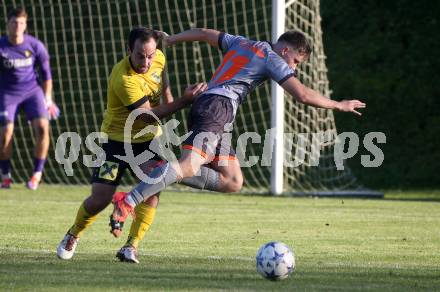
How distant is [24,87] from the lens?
13547 mm

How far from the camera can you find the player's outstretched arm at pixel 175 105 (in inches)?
282

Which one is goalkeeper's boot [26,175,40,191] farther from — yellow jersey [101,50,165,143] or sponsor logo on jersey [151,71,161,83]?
sponsor logo on jersey [151,71,161,83]

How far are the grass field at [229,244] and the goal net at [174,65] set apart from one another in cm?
182

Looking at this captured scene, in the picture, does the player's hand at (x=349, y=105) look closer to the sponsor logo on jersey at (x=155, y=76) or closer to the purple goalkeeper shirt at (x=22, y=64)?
the sponsor logo on jersey at (x=155, y=76)

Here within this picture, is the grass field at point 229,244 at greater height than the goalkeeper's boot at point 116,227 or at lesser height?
lesser

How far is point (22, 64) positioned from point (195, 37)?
19.2 feet

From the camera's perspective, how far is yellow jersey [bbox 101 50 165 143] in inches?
288

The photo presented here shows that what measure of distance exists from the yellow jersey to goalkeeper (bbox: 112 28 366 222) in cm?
33

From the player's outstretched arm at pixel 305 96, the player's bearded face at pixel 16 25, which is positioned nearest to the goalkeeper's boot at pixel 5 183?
the player's bearded face at pixel 16 25

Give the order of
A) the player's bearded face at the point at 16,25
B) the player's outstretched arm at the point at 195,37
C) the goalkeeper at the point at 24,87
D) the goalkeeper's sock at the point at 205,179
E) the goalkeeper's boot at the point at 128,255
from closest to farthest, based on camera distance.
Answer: the goalkeeper's boot at the point at 128,255 < the goalkeeper's sock at the point at 205,179 < the player's outstretched arm at the point at 195,37 < the player's bearded face at the point at 16,25 < the goalkeeper at the point at 24,87

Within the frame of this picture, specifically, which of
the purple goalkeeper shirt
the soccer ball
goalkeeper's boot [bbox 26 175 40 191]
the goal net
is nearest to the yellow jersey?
the soccer ball

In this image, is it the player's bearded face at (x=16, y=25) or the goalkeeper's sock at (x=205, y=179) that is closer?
the goalkeeper's sock at (x=205, y=179)

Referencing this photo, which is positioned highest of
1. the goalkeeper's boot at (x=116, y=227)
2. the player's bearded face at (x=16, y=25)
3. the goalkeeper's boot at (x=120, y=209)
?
the player's bearded face at (x=16, y=25)

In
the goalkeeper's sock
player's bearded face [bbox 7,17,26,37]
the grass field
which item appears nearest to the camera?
the grass field
